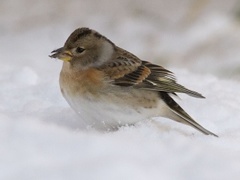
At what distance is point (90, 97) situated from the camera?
4.24 m

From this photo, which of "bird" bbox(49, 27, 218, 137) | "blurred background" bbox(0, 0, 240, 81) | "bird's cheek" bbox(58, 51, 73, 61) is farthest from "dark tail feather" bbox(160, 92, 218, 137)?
"blurred background" bbox(0, 0, 240, 81)

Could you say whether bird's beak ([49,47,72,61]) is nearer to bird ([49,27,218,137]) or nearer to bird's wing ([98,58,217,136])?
bird ([49,27,218,137])

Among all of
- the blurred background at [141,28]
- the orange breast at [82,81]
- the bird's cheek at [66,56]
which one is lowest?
the orange breast at [82,81]

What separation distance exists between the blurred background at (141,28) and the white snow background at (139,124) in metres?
0.01

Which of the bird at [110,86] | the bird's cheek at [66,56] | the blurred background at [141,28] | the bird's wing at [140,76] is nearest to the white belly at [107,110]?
the bird at [110,86]

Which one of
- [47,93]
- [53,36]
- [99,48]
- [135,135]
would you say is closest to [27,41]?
[53,36]

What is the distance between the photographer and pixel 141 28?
9016mm

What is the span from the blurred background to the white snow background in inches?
0.5

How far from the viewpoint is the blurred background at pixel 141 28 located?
8.24m

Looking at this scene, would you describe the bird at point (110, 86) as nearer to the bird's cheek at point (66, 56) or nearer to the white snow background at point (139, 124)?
the bird's cheek at point (66, 56)

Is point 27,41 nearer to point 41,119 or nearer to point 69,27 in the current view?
point 69,27

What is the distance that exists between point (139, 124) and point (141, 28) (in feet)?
15.6

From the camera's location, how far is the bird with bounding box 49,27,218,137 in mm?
4262

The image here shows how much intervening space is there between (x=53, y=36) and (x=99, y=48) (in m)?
4.43
